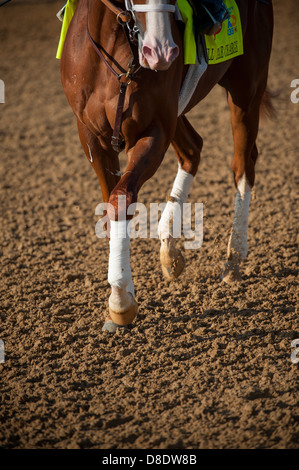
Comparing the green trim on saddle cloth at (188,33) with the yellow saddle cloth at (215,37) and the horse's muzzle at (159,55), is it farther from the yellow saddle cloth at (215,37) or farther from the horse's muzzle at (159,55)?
the horse's muzzle at (159,55)

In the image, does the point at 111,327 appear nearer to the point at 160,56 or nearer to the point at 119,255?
the point at 119,255

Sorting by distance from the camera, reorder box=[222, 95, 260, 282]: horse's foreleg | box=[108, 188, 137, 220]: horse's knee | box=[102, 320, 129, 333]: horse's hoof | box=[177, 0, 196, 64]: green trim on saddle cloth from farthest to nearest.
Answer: box=[222, 95, 260, 282]: horse's foreleg < box=[102, 320, 129, 333]: horse's hoof < box=[177, 0, 196, 64]: green trim on saddle cloth < box=[108, 188, 137, 220]: horse's knee

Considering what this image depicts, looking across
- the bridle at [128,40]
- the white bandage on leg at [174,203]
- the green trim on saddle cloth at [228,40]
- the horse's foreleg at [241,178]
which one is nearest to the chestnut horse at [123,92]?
the bridle at [128,40]

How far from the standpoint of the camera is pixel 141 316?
4.16 metres

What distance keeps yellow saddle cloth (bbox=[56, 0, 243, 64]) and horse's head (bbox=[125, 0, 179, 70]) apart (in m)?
0.45

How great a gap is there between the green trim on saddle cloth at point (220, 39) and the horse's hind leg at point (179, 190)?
29.4 inches

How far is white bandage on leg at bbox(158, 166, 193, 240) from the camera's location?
459cm

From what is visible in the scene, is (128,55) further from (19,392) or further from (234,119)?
(19,392)

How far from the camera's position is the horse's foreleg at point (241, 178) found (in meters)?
4.69

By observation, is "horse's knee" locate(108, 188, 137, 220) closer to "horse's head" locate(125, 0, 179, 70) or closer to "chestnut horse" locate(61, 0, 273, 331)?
"chestnut horse" locate(61, 0, 273, 331)

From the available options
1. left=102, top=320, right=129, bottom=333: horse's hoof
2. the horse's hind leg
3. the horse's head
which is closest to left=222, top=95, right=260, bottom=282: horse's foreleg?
the horse's hind leg

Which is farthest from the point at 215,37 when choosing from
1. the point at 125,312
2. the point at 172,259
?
the point at 125,312

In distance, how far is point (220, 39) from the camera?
4164 mm

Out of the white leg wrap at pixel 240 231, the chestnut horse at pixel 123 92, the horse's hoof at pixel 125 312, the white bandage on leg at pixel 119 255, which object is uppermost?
the chestnut horse at pixel 123 92
